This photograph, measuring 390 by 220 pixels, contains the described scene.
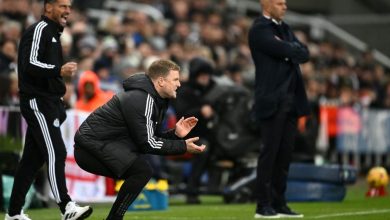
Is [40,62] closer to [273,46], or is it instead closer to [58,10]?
[58,10]

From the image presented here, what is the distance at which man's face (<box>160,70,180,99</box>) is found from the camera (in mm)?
10391

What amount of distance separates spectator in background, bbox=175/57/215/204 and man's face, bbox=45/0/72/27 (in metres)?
5.63

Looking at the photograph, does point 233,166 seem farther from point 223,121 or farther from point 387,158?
point 387,158

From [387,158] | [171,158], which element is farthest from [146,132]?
[387,158]

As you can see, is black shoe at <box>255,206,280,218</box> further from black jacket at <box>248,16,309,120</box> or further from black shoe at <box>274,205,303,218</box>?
black jacket at <box>248,16,309,120</box>

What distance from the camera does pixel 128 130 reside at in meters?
10.4

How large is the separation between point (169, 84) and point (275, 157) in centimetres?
298

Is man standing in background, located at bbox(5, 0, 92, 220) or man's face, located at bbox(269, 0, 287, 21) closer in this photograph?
man standing in background, located at bbox(5, 0, 92, 220)

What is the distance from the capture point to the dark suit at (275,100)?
12.8 metres

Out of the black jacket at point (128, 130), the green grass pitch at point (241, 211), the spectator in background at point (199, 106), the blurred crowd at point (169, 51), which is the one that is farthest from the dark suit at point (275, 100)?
the blurred crowd at point (169, 51)

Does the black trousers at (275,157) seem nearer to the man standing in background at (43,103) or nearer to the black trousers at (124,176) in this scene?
the man standing in background at (43,103)

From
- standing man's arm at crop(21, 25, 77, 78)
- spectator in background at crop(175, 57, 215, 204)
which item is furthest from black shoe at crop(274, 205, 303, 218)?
spectator in background at crop(175, 57, 215, 204)

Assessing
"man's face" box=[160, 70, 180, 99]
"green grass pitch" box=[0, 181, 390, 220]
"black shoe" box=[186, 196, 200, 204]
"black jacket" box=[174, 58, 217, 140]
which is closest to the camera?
"man's face" box=[160, 70, 180, 99]

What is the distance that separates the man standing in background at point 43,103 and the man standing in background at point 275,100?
7.86 feet
